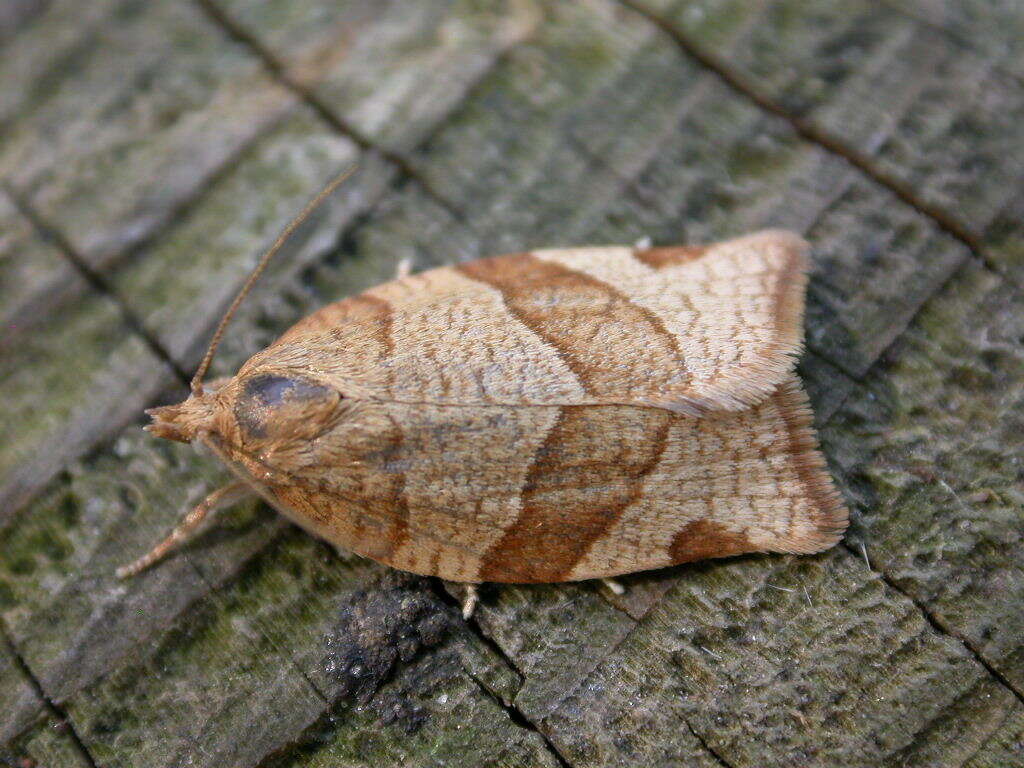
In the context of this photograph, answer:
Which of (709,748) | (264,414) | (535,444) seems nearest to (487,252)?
(535,444)

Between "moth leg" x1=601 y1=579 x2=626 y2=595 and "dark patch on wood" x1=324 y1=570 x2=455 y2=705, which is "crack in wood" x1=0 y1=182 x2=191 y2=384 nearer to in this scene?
"dark patch on wood" x1=324 y1=570 x2=455 y2=705

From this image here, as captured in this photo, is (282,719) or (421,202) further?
(421,202)

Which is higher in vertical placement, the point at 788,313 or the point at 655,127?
the point at 655,127

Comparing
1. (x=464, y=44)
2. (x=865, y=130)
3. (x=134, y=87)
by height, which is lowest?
(x=865, y=130)

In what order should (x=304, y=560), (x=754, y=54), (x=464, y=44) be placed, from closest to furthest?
(x=304, y=560) → (x=754, y=54) → (x=464, y=44)

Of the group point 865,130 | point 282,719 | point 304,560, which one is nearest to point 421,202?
point 304,560

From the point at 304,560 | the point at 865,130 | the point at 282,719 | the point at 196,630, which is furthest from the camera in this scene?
the point at 865,130

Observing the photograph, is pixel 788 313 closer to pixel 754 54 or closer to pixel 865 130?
pixel 865 130
